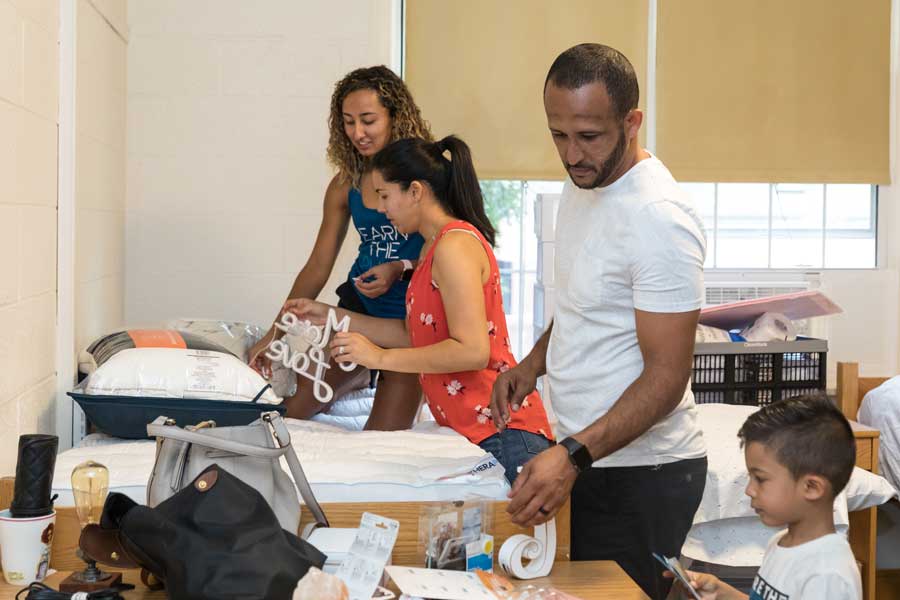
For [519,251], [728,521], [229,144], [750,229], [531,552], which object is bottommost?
[728,521]

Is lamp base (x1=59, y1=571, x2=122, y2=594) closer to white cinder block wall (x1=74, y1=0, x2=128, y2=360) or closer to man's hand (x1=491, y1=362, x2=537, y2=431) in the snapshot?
Result: man's hand (x1=491, y1=362, x2=537, y2=431)

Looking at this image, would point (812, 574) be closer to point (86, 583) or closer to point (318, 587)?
point (318, 587)

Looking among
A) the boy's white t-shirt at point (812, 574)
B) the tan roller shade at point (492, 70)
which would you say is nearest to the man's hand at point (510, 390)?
the boy's white t-shirt at point (812, 574)

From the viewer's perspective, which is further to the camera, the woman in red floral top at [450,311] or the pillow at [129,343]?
the pillow at [129,343]

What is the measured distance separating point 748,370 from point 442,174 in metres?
1.64

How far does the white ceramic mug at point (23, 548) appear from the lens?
5.37ft

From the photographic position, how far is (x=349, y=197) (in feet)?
10.2

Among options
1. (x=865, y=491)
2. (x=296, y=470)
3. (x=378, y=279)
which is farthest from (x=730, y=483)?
(x=296, y=470)

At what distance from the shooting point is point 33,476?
1.65 m

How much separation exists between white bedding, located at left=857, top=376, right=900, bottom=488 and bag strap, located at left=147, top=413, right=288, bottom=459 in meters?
2.39

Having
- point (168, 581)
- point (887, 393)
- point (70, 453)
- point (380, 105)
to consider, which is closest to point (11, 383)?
point (70, 453)

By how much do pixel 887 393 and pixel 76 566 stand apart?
8.66ft

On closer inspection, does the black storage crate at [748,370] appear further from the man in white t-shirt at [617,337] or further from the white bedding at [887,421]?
the man in white t-shirt at [617,337]

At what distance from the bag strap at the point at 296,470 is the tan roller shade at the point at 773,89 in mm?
2773
